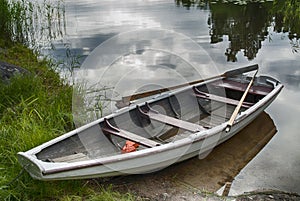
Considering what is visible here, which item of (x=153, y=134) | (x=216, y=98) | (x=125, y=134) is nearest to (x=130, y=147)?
(x=125, y=134)

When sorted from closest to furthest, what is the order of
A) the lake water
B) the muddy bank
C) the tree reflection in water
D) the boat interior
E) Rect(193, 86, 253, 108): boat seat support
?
the muddy bank → the boat interior → the lake water → Rect(193, 86, 253, 108): boat seat support → the tree reflection in water

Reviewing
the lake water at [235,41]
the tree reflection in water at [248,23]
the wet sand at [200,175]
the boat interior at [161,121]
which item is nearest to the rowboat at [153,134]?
the boat interior at [161,121]

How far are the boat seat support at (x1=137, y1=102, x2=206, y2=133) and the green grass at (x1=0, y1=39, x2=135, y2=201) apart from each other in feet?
2.76

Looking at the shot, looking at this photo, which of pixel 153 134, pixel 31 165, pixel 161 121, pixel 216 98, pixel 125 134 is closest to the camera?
pixel 31 165

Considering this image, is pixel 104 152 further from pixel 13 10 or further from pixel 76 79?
pixel 13 10

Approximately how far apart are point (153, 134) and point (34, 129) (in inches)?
53.4

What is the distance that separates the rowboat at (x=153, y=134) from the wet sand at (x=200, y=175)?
0.51 ft

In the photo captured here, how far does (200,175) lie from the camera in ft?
12.6

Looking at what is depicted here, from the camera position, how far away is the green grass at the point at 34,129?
304cm

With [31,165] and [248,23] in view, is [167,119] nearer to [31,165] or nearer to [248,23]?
[31,165]

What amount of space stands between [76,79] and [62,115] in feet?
6.52

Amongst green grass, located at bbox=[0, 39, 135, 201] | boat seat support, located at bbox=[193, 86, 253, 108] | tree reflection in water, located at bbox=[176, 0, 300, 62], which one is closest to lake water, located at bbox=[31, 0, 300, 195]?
tree reflection in water, located at bbox=[176, 0, 300, 62]

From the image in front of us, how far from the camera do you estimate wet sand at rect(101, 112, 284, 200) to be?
3.41 m

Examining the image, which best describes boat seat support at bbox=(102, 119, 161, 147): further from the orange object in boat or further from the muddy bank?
the muddy bank
